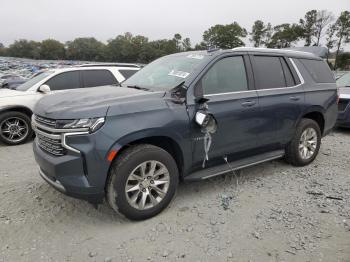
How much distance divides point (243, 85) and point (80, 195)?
2418mm

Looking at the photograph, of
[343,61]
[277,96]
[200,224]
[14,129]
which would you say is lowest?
[200,224]

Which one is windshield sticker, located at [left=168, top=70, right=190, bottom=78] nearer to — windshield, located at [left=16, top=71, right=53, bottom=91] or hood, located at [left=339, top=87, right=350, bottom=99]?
windshield, located at [left=16, top=71, right=53, bottom=91]

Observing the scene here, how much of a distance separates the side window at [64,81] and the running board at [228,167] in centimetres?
437

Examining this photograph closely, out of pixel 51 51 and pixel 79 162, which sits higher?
pixel 51 51

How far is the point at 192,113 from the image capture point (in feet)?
11.6

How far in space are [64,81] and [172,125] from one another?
14.6ft

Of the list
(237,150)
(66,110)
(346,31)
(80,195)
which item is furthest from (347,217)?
(346,31)

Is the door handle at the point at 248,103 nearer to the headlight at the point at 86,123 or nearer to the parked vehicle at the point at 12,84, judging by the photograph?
the headlight at the point at 86,123

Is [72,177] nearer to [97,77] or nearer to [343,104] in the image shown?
[97,77]

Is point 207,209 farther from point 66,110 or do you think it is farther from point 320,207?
point 66,110

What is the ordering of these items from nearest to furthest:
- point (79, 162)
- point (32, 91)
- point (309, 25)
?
point (79, 162), point (32, 91), point (309, 25)

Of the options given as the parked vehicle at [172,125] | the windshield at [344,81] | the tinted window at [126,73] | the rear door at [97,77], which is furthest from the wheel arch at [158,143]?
the windshield at [344,81]

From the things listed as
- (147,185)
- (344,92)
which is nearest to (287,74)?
(147,185)

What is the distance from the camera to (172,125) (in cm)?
336
